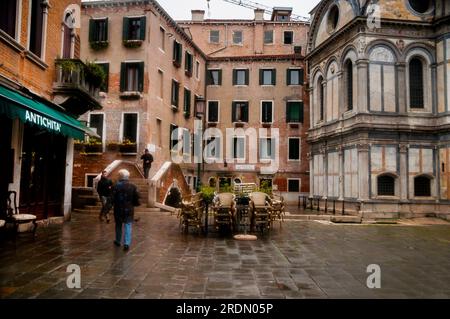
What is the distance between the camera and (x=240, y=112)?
30.5m

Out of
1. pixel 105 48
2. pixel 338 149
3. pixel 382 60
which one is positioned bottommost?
pixel 338 149

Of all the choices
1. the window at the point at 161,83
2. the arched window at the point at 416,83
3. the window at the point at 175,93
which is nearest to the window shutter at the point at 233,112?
the window at the point at 175,93

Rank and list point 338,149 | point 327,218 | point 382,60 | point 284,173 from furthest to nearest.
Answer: point 284,173 < point 338,149 < point 382,60 < point 327,218

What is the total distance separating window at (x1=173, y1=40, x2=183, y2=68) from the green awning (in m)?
15.1

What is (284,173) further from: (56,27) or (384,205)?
(56,27)

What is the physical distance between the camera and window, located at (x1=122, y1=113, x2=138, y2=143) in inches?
842

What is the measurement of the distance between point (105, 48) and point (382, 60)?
15.1 m

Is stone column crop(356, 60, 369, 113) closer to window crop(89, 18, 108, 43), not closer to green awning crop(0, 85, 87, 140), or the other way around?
green awning crop(0, 85, 87, 140)

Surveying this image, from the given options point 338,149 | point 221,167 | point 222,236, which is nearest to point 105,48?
point 221,167

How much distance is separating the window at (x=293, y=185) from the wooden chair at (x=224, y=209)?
18.5 m

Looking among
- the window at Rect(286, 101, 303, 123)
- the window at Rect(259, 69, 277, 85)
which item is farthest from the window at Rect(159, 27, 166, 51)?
the window at Rect(286, 101, 303, 123)

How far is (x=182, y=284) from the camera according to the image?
18.2ft

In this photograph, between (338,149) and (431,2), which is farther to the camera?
(338,149)

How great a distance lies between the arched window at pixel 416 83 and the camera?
758 inches
